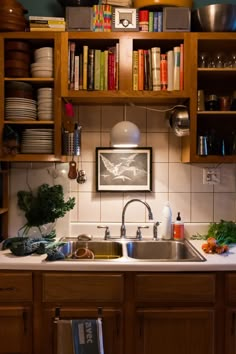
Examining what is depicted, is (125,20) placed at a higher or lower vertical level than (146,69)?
higher

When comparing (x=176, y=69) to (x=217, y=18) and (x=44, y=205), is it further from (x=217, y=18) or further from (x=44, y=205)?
(x=44, y=205)

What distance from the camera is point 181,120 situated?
6.84ft

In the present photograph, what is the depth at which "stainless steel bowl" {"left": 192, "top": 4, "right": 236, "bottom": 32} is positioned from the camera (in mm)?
2041

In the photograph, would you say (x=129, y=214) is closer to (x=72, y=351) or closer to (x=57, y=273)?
(x=57, y=273)

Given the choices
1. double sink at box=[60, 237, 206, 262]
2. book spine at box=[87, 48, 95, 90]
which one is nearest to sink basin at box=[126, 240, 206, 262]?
double sink at box=[60, 237, 206, 262]

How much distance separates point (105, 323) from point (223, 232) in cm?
98

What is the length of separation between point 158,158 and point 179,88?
0.55 meters

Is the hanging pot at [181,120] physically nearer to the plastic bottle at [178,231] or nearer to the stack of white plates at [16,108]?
the plastic bottle at [178,231]

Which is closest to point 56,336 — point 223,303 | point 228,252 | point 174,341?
point 174,341

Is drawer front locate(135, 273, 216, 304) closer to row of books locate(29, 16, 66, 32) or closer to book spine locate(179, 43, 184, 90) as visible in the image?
book spine locate(179, 43, 184, 90)

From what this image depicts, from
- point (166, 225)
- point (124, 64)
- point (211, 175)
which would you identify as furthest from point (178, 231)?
point (124, 64)

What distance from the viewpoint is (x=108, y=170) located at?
239 cm

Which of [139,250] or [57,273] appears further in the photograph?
[139,250]

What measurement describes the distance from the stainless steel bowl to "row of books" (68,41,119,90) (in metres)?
0.57
